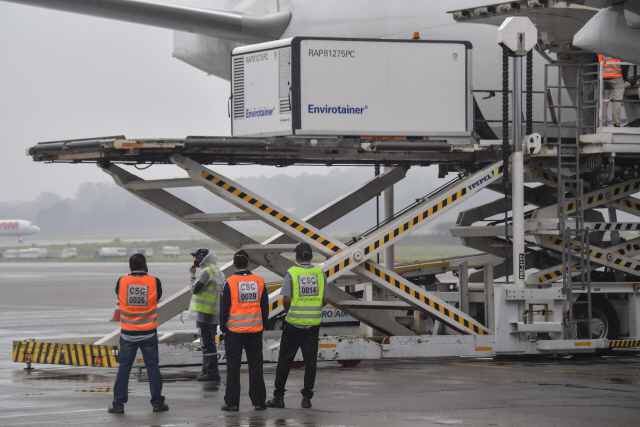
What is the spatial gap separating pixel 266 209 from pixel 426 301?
2764mm

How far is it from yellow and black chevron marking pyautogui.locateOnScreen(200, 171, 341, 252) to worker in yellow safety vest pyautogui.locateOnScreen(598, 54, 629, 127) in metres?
4.69

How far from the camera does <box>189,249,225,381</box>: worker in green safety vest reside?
497 inches

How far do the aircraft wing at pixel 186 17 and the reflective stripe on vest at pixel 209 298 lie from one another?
17.8 ft

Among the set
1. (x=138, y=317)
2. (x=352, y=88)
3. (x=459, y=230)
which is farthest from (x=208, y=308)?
(x=459, y=230)

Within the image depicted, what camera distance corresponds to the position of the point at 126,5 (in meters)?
16.0

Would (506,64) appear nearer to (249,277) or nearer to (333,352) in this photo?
(333,352)

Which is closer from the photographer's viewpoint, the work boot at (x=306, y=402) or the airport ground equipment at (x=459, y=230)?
the work boot at (x=306, y=402)

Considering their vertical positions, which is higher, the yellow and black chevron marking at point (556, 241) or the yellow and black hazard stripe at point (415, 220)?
the yellow and black hazard stripe at point (415, 220)

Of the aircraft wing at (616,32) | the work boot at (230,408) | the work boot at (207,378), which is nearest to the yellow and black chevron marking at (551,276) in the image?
the work boot at (207,378)

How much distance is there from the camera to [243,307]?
1006cm

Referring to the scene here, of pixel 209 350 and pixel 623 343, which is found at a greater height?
pixel 209 350

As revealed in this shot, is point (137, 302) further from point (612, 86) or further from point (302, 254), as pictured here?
point (612, 86)

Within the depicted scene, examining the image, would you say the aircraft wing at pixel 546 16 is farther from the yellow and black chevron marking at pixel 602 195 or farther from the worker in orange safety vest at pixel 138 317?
the worker in orange safety vest at pixel 138 317

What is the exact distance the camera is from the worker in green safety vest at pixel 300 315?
10266 millimetres
